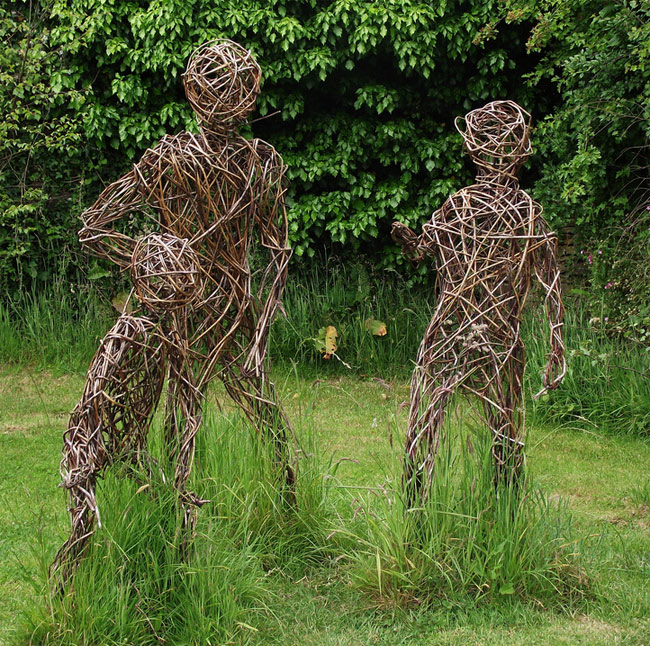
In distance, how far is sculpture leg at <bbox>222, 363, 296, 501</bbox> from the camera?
378 centimetres

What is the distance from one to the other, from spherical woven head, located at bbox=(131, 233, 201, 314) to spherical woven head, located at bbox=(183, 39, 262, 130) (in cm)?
86

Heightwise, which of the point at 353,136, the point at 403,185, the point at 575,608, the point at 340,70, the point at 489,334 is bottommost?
the point at 575,608

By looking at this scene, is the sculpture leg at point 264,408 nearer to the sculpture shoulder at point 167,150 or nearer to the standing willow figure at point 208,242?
the standing willow figure at point 208,242

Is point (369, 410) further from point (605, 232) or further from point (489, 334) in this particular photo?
point (489, 334)

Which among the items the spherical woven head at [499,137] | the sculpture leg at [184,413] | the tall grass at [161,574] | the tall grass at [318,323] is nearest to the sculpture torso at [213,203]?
the sculpture leg at [184,413]

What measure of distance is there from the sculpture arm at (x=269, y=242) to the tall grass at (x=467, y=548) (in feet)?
2.94

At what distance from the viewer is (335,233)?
313 inches

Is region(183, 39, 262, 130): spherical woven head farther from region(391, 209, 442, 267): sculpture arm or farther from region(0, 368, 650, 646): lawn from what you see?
region(0, 368, 650, 646): lawn

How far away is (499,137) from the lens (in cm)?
361

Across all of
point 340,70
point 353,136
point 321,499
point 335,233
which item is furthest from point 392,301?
point 321,499

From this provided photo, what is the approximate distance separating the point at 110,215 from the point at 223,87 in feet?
2.43

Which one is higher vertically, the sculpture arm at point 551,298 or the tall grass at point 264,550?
the sculpture arm at point 551,298

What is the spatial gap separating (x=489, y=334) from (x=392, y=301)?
4663mm

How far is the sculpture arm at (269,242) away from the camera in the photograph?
3.74 metres
